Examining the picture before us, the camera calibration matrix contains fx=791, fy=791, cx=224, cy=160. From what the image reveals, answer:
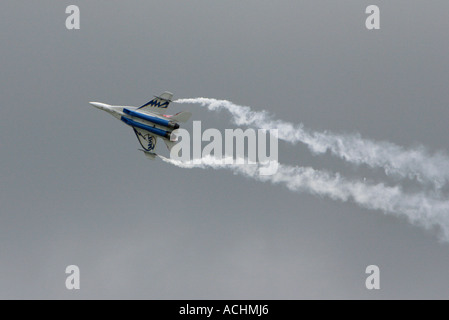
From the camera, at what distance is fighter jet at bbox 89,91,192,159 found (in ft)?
290

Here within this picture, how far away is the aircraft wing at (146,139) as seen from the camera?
3571 inches

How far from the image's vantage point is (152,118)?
88.8 m

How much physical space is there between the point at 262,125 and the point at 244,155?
404cm

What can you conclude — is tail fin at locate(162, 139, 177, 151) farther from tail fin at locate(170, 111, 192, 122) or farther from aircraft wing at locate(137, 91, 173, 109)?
aircraft wing at locate(137, 91, 173, 109)

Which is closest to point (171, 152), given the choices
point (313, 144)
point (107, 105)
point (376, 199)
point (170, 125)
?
point (170, 125)

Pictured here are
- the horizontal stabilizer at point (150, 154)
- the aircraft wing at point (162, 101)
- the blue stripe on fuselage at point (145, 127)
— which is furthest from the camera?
the horizontal stabilizer at point (150, 154)

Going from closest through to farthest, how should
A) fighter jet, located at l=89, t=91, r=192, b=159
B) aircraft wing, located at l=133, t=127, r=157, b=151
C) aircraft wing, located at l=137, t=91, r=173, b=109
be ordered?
fighter jet, located at l=89, t=91, r=192, b=159, aircraft wing, located at l=137, t=91, r=173, b=109, aircraft wing, located at l=133, t=127, r=157, b=151

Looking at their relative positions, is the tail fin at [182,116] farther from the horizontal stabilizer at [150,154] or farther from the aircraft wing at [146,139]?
the horizontal stabilizer at [150,154]

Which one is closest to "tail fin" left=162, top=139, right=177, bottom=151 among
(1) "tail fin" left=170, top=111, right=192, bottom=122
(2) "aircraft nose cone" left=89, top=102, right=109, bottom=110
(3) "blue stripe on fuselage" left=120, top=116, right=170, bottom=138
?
(3) "blue stripe on fuselage" left=120, top=116, right=170, bottom=138

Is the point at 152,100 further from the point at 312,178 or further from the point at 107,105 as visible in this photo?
the point at 312,178

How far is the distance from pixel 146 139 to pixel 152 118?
352cm

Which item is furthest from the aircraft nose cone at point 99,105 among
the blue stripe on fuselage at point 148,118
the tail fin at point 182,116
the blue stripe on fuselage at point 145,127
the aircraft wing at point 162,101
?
the tail fin at point 182,116

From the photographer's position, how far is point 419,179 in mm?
87812

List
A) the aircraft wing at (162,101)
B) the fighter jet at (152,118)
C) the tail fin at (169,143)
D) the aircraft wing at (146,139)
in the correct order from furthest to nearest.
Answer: the aircraft wing at (146,139) → the tail fin at (169,143) → the aircraft wing at (162,101) → the fighter jet at (152,118)
